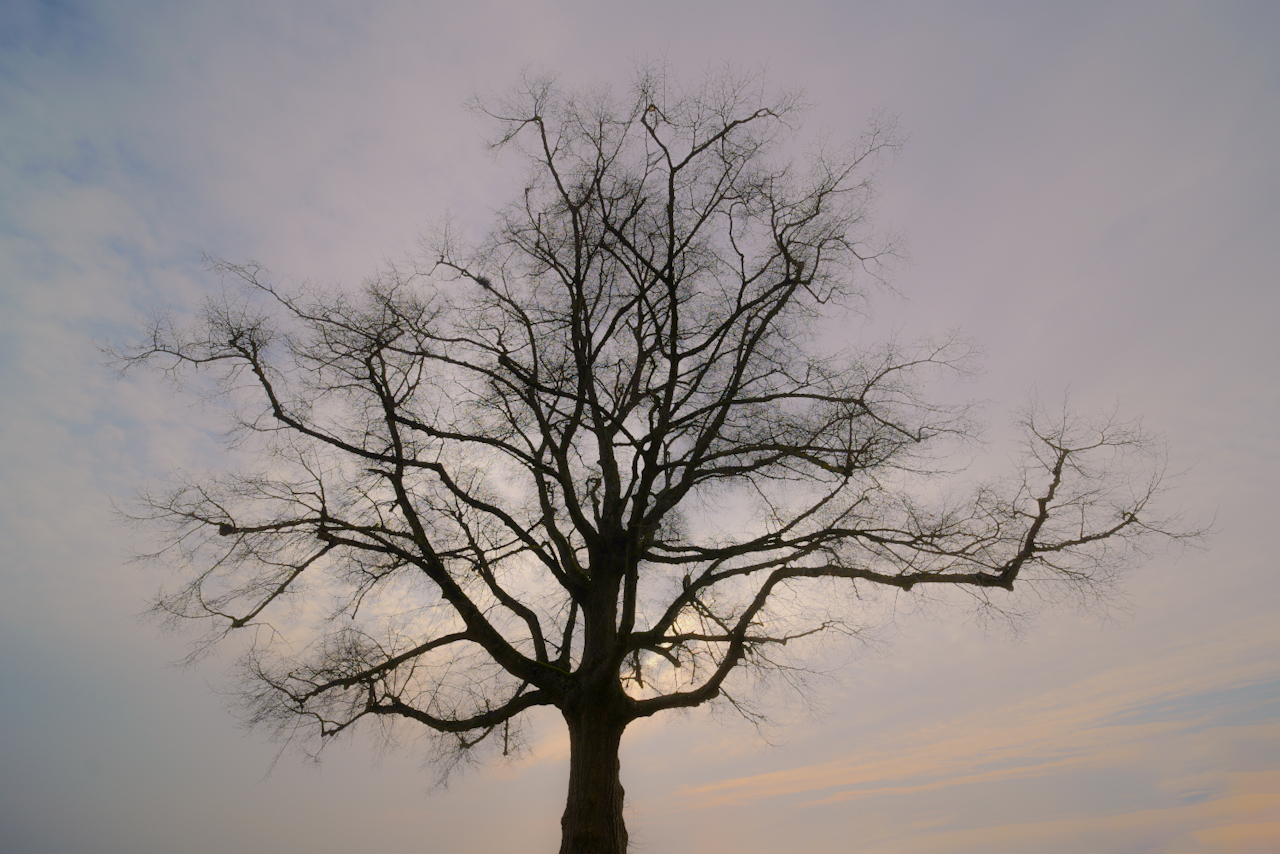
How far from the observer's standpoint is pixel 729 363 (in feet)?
34.8

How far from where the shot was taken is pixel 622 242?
31.4 feet

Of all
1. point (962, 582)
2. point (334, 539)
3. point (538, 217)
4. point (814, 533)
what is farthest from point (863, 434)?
point (334, 539)

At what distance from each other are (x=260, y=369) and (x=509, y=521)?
3.70m

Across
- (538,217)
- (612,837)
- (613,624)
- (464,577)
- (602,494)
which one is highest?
(538,217)

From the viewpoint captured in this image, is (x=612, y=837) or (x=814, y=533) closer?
(x=612, y=837)

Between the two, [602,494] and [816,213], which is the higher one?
[816,213]

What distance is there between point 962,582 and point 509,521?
5695 millimetres

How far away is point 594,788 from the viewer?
27.0 ft

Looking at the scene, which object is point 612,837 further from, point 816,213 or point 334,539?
point 816,213

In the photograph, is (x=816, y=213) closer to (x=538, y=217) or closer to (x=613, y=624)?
(x=538, y=217)

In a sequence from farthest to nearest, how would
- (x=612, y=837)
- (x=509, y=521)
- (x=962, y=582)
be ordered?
(x=509, y=521) → (x=962, y=582) → (x=612, y=837)

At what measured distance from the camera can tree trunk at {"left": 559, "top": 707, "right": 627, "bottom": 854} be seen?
26.3ft

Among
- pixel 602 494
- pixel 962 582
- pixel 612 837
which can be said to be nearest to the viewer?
pixel 612 837

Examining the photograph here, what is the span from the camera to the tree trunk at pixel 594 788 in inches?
316
